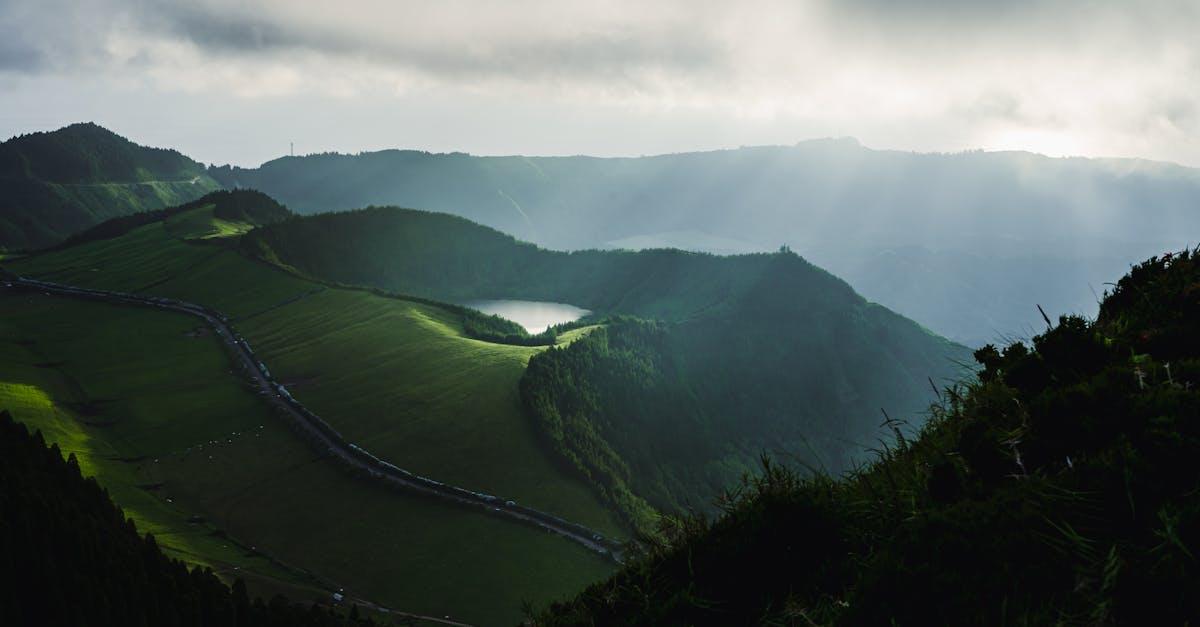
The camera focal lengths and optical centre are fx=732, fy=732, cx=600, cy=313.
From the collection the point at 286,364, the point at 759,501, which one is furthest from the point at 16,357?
the point at 759,501

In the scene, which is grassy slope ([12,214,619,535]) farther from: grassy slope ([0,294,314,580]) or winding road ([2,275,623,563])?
grassy slope ([0,294,314,580])

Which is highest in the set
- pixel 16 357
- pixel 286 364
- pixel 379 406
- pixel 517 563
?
pixel 16 357

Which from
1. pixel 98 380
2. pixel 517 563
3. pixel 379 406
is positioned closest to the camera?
pixel 517 563

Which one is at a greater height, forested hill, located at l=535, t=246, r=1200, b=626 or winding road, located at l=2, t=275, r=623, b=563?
forested hill, located at l=535, t=246, r=1200, b=626

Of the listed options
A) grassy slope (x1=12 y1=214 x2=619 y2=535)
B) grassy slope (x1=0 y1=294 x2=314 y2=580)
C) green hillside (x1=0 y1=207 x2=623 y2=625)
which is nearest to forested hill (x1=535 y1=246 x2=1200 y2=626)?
green hillside (x1=0 y1=207 x2=623 y2=625)

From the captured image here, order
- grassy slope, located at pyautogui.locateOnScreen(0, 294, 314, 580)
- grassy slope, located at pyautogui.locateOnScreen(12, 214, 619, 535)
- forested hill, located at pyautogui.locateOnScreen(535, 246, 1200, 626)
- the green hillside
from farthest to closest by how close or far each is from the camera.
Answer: grassy slope, located at pyautogui.locateOnScreen(12, 214, 619, 535) < grassy slope, located at pyautogui.locateOnScreen(0, 294, 314, 580) < the green hillside < forested hill, located at pyautogui.locateOnScreen(535, 246, 1200, 626)

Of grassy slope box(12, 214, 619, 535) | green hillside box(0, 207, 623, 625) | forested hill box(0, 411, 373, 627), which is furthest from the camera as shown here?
grassy slope box(12, 214, 619, 535)

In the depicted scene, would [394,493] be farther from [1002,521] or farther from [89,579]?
[1002,521]

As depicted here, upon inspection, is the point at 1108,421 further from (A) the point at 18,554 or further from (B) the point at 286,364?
(B) the point at 286,364
